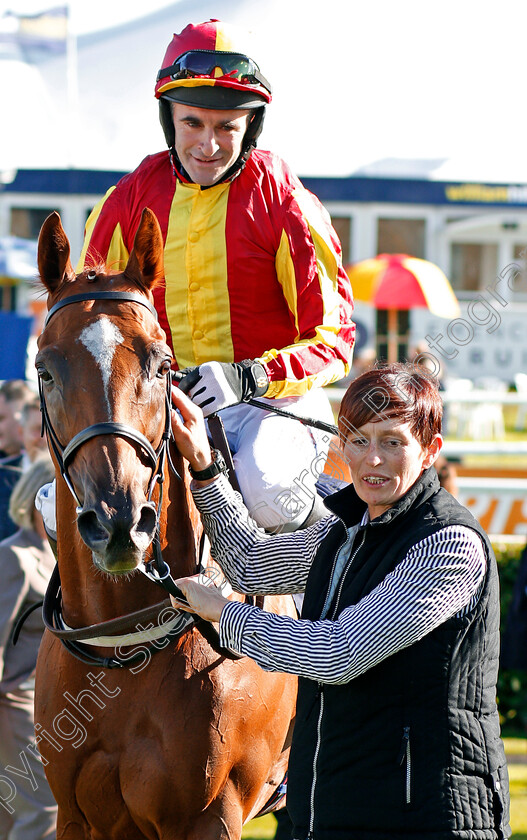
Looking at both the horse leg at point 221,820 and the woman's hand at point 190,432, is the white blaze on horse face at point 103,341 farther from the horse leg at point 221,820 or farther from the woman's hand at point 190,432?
the horse leg at point 221,820

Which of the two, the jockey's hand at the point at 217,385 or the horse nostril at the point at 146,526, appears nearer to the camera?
the horse nostril at the point at 146,526

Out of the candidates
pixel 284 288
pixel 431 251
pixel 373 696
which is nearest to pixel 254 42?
pixel 284 288

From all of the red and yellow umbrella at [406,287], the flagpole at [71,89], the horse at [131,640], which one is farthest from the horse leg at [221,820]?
the flagpole at [71,89]

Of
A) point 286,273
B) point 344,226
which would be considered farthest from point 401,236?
point 286,273

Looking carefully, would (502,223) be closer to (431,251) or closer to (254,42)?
(431,251)

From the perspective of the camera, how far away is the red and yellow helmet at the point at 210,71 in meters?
2.98

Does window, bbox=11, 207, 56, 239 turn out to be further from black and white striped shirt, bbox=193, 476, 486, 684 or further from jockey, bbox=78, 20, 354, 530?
black and white striped shirt, bbox=193, 476, 486, 684

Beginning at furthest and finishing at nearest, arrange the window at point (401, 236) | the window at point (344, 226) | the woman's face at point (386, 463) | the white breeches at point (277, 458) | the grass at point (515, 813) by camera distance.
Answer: the window at point (401, 236)
the window at point (344, 226)
the grass at point (515, 813)
the white breeches at point (277, 458)
the woman's face at point (386, 463)

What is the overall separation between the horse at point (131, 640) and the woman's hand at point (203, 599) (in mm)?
82

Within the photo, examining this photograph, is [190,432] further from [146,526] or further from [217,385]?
[146,526]

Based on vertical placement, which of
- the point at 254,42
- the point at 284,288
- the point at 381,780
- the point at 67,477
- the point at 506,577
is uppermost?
the point at 254,42

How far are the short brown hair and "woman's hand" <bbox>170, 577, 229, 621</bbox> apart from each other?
497 mm

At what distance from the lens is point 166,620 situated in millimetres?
2572

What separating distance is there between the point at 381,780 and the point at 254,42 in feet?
7.48
